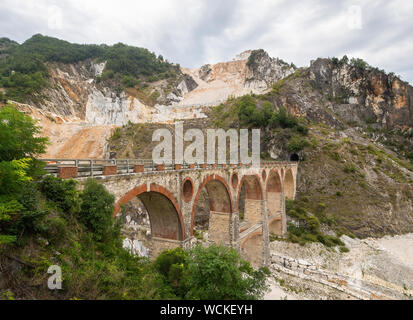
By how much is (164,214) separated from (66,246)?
26.4ft

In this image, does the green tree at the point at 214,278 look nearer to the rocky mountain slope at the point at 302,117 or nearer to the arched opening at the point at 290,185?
Result: the rocky mountain slope at the point at 302,117

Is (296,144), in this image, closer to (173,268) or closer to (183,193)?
(183,193)

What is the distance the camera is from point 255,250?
82.7 ft

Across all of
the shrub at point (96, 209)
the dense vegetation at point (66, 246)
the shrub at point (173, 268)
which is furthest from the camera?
the shrub at point (173, 268)

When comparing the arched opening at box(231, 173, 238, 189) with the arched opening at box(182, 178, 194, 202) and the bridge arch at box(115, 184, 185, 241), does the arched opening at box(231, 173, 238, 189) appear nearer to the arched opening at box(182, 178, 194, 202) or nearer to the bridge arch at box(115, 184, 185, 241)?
the arched opening at box(182, 178, 194, 202)

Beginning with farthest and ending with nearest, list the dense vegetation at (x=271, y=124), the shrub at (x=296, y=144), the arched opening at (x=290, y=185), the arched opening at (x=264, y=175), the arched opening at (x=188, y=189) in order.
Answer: the dense vegetation at (x=271, y=124) → the shrub at (x=296, y=144) → the arched opening at (x=290, y=185) → the arched opening at (x=264, y=175) → the arched opening at (x=188, y=189)

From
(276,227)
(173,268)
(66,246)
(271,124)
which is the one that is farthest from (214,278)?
(271,124)

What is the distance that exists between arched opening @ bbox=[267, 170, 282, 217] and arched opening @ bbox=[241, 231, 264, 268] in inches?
330

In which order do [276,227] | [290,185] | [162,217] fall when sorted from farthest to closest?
[290,185] < [276,227] < [162,217]

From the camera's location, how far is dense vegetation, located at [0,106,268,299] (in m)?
5.03

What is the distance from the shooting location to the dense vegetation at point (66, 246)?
5031 mm

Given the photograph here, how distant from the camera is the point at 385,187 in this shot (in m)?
35.5

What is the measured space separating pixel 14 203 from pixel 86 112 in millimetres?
74988

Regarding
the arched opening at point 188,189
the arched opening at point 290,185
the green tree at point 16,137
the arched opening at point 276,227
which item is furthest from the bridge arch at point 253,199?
the green tree at point 16,137
